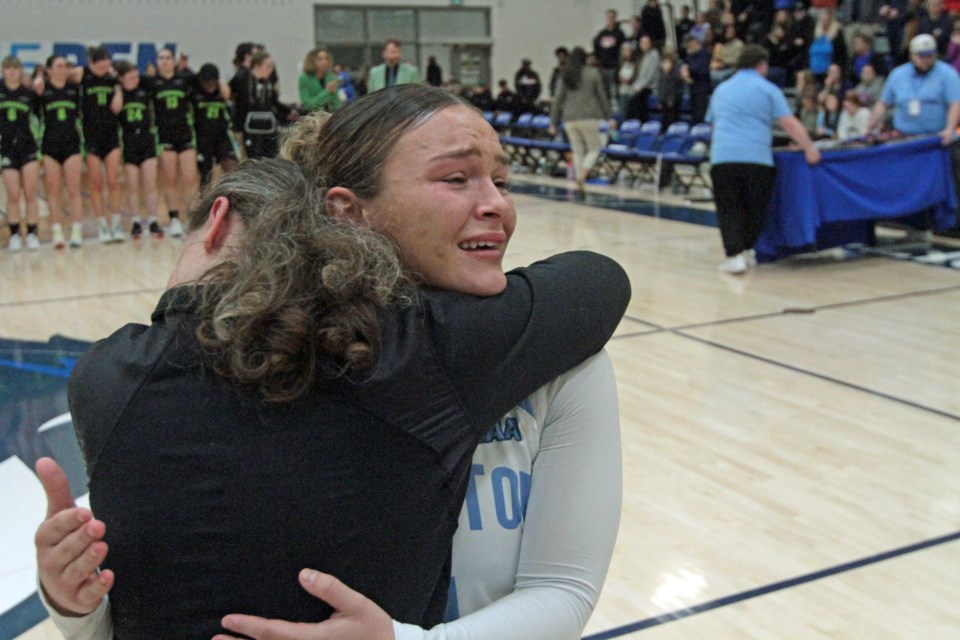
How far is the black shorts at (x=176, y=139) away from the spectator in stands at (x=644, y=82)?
7306mm

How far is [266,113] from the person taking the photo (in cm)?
1000

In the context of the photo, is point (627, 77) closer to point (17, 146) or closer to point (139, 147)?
point (139, 147)

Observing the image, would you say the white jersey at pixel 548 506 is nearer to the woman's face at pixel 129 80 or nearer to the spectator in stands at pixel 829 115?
the woman's face at pixel 129 80

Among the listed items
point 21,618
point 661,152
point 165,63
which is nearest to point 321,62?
point 165,63

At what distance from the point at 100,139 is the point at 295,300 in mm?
8972

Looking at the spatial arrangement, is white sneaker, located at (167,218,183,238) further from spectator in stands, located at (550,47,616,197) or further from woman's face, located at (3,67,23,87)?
spectator in stands, located at (550,47,616,197)

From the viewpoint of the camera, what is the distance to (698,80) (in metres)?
13.9

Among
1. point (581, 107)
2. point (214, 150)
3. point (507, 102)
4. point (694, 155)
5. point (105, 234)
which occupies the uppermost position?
point (507, 102)

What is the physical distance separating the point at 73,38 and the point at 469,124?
778 inches

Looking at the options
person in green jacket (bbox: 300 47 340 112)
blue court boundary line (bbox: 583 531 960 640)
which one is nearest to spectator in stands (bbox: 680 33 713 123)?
person in green jacket (bbox: 300 47 340 112)

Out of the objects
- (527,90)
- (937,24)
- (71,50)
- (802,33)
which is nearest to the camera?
(937,24)

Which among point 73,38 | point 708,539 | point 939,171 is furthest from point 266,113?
point 73,38

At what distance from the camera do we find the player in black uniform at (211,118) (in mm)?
9580

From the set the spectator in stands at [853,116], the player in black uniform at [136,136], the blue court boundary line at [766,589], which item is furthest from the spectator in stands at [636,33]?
the blue court boundary line at [766,589]
